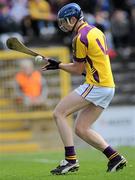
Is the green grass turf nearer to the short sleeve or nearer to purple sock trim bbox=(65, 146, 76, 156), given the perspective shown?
purple sock trim bbox=(65, 146, 76, 156)

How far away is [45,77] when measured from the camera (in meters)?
22.3

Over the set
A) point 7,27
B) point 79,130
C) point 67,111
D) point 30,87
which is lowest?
point 30,87

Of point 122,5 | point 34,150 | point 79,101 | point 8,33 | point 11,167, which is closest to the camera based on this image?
point 79,101

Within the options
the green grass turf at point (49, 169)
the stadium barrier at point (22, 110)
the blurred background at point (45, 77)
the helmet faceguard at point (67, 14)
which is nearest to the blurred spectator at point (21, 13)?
the blurred background at point (45, 77)

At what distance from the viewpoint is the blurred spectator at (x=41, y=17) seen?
927 inches

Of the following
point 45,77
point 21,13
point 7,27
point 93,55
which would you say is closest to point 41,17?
point 21,13

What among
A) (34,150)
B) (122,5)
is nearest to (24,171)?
(34,150)

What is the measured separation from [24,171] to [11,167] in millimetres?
1210

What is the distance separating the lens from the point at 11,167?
1377 cm

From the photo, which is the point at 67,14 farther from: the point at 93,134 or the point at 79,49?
the point at 93,134

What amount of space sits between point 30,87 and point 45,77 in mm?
729

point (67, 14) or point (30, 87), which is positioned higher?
point (67, 14)

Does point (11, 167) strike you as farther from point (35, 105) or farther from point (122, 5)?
point (122, 5)

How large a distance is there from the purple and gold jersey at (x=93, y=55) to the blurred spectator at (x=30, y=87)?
10.7m
